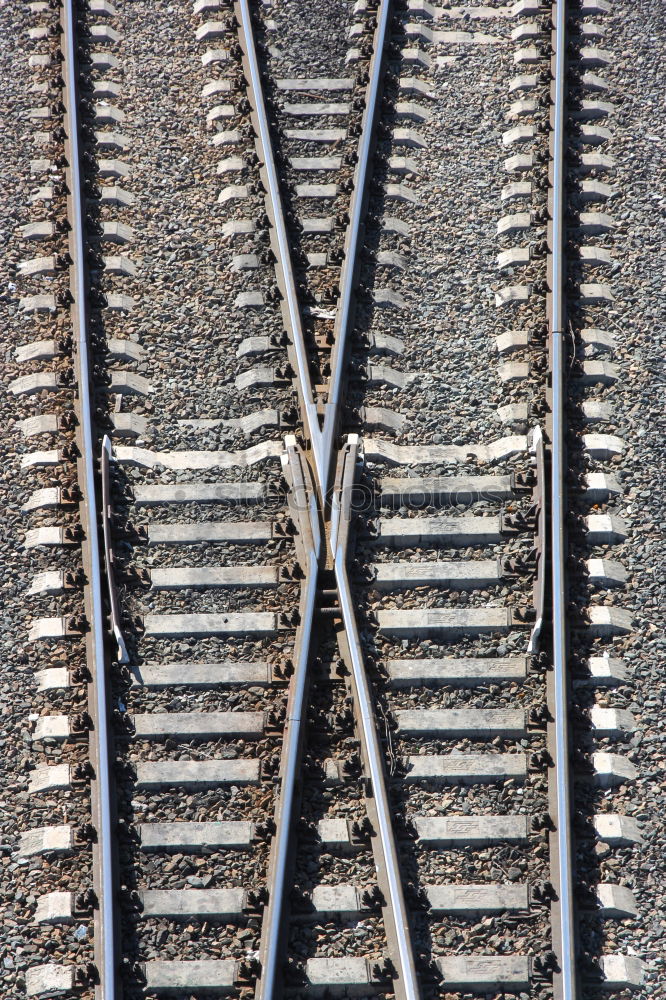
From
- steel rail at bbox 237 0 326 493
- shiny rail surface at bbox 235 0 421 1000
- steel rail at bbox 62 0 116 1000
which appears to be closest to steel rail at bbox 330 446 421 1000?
shiny rail surface at bbox 235 0 421 1000

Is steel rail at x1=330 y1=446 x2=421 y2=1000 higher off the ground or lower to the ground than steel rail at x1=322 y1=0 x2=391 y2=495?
lower

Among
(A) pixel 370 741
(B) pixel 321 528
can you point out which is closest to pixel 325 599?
(B) pixel 321 528

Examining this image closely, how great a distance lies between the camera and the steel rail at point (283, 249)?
8203 millimetres

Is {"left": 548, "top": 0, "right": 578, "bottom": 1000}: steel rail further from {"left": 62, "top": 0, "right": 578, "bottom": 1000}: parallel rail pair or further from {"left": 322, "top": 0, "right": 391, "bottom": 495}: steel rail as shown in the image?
{"left": 322, "top": 0, "right": 391, "bottom": 495}: steel rail

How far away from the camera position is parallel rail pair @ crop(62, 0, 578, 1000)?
6.59 meters

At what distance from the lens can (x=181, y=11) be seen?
421 inches

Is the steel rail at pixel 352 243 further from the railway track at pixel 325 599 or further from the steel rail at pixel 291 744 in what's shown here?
the steel rail at pixel 291 744

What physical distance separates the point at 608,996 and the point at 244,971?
2246 mm

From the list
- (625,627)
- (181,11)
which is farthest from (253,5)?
(625,627)

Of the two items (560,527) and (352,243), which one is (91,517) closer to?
(352,243)

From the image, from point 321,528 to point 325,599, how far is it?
1.77 feet

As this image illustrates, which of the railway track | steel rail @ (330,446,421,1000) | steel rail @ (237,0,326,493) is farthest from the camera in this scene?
steel rail @ (237,0,326,493)

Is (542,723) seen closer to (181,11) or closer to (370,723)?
(370,723)

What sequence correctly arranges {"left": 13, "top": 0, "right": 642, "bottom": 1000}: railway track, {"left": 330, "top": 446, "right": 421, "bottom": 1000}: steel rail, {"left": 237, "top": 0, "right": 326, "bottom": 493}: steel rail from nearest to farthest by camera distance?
{"left": 330, "top": 446, "right": 421, "bottom": 1000}: steel rail < {"left": 13, "top": 0, "right": 642, "bottom": 1000}: railway track < {"left": 237, "top": 0, "right": 326, "bottom": 493}: steel rail
